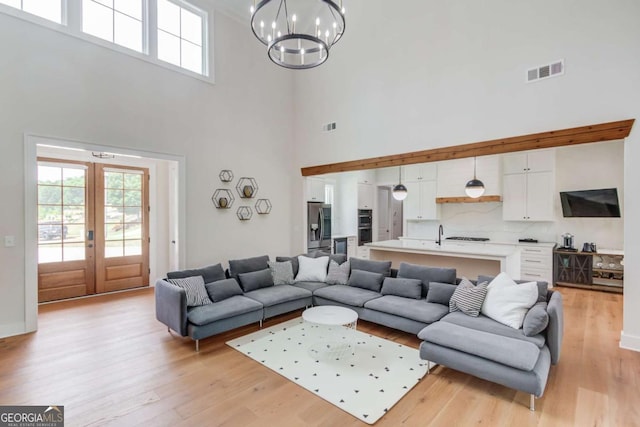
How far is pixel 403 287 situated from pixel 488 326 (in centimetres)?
126

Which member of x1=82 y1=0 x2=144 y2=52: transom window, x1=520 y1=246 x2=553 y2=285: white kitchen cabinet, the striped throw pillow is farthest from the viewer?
x1=520 y1=246 x2=553 y2=285: white kitchen cabinet

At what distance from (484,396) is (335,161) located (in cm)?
456

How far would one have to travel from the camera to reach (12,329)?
380 cm

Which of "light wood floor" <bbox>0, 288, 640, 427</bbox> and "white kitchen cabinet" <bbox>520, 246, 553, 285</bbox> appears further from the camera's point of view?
"white kitchen cabinet" <bbox>520, 246, 553, 285</bbox>

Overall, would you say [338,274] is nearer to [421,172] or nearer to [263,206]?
[263,206]

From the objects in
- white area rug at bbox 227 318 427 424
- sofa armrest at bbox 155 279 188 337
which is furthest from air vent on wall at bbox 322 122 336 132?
sofa armrest at bbox 155 279 188 337

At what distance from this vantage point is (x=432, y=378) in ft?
9.43

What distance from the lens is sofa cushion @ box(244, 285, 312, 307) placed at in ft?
13.6

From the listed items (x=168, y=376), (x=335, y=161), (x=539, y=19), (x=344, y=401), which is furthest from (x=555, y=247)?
(x=168, y=376)

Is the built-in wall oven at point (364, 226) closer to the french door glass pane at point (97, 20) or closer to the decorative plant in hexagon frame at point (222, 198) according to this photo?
the decorative plant in hexagon frame at point (222, 198)

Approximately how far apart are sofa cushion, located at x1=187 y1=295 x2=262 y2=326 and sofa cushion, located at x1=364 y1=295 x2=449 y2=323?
151cm

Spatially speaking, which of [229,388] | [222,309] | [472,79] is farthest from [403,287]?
[472,79]

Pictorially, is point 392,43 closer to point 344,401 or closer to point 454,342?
point 454,342

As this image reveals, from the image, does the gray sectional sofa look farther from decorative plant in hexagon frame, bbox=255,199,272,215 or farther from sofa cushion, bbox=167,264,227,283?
decorative plant in hexagon frame, bbox=255,199,272,215
